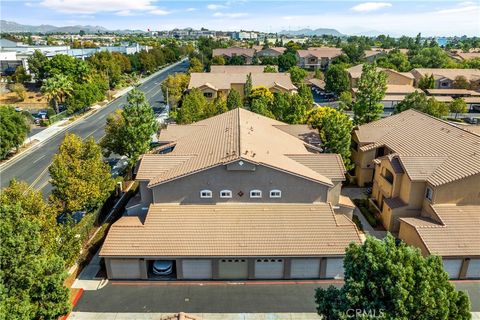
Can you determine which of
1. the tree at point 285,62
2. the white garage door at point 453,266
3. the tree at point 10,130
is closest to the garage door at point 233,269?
the white garage door at point 453,266

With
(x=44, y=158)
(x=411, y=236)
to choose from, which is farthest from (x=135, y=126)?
(x=411, y=236)

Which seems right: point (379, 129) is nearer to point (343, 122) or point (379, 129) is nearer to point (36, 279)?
point (343, 122)

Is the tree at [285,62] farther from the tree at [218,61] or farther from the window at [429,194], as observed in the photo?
the window at [429,194]

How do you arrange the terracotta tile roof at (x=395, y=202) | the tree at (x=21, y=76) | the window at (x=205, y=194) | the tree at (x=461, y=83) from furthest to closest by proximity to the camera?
the tree at (x=21, y=76), the tree at (x=461, y=83), the terracotta tile roof at (x=395, y=202), the window at (x=205, y=194)

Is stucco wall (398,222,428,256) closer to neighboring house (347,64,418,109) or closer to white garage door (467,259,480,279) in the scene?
white garage door (467,259,480,279)

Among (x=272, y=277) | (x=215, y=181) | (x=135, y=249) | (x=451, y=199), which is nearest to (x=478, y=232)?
(x=451, y=199)

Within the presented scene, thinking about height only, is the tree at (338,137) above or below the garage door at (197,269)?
above

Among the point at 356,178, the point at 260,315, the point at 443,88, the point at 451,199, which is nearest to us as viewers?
the point at 260,315
